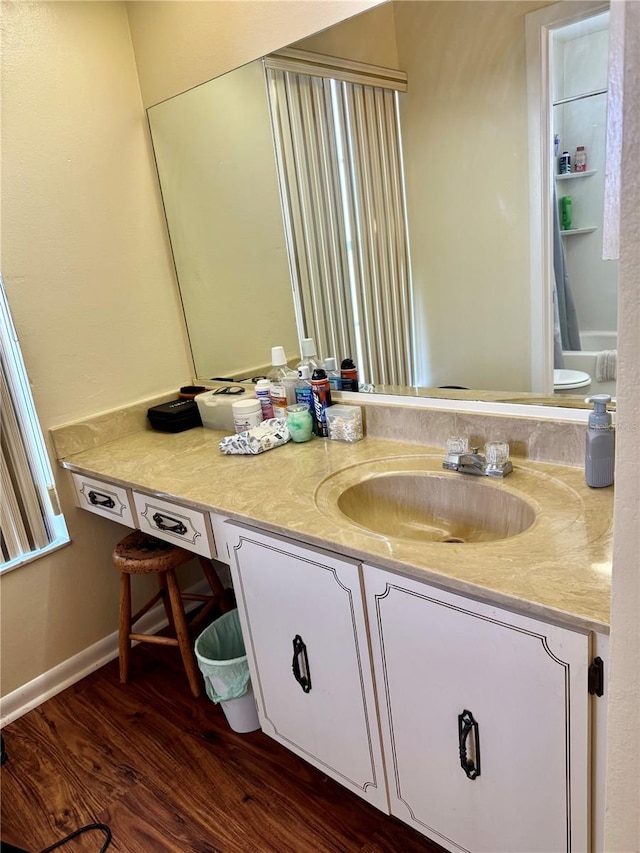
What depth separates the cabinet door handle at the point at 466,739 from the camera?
3.46 ft

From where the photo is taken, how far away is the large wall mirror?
1.23 m

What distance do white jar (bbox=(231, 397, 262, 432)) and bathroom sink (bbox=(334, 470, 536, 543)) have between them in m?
0.51

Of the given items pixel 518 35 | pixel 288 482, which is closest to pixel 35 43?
pixel 518 35

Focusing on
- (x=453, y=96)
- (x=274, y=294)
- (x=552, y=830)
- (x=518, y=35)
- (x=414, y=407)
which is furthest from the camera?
(x=274, y=294)

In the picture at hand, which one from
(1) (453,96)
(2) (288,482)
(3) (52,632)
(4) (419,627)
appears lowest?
(3) (52,632)

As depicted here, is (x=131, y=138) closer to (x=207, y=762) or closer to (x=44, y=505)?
(x=44, y=505)

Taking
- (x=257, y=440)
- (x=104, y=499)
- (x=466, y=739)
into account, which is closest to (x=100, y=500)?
(x=104, y=499)

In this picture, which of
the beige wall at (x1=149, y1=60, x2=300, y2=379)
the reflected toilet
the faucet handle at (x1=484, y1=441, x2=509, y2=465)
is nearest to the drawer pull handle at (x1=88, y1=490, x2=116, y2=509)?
the beige wall at (x1=149, y1=60, x2=300, y2=379)

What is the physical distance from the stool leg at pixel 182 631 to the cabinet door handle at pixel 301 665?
581mm

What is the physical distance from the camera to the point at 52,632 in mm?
1996

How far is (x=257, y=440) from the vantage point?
1709mm

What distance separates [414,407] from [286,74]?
99 cm

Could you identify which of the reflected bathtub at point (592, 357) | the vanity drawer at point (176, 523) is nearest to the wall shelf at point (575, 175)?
the reflected bathtub at point (592, 357)

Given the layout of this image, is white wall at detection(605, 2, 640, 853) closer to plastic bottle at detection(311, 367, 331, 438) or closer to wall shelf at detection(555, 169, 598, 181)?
wall shelf at detection(555, 169, 598, 181)
